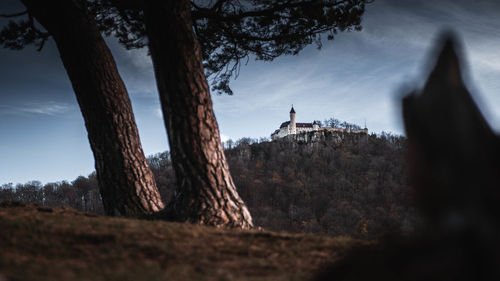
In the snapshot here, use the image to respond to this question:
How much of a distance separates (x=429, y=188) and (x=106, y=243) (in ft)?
7.77

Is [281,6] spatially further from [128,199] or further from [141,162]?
[128,199]

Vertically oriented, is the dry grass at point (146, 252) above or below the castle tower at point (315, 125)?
below

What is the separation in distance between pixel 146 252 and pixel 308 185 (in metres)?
Result: 67.7

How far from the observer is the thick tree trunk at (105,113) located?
202 inches

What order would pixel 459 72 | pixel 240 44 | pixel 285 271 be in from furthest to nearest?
1. pixel 240 44
2. pixel 285 271
3. pixel 459 72

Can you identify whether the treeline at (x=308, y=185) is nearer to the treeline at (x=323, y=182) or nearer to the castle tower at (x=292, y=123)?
the treeline at (x=323, y=182)

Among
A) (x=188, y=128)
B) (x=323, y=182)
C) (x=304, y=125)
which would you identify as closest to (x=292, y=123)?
(x=304, y=125)

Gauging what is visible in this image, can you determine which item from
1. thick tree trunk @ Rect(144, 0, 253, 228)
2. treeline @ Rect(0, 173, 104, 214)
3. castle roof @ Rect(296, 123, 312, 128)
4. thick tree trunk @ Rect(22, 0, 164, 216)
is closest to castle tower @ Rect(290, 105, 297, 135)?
castle roof @ Rect(296, 123, 312, 128)

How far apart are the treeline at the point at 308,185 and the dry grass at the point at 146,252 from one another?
4160cm

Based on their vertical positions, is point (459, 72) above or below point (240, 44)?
below

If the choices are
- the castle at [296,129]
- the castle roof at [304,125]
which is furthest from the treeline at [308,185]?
the castle roof at [304,125]

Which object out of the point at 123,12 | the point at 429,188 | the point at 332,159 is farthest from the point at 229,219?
the point at 332,159

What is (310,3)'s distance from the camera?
7598 mm

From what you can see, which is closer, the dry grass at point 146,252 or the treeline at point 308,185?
Answer: the dry grass at point 146,252
